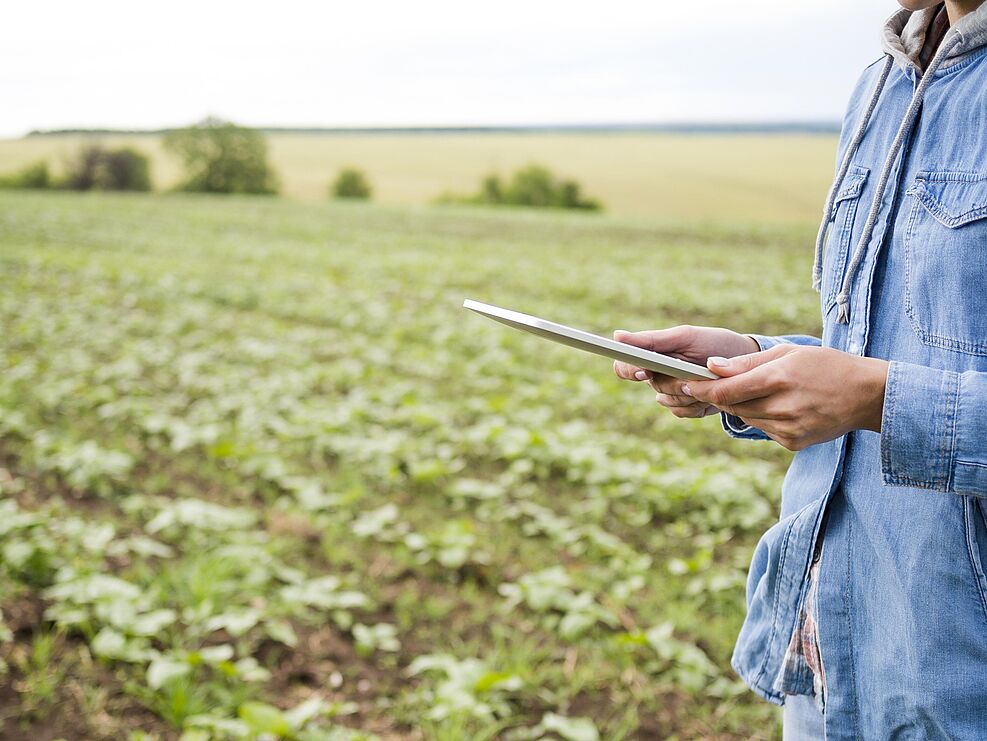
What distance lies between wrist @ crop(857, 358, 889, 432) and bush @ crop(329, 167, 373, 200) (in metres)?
46.5

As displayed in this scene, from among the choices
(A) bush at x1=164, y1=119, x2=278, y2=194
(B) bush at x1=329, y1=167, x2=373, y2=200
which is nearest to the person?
(A) bush at x1=164, y1=119, x2=278, y2=194

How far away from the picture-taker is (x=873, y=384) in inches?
43.3

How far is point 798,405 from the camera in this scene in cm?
110

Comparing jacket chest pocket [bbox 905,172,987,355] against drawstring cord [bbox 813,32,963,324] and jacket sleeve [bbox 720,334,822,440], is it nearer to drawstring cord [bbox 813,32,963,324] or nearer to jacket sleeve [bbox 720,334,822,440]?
drawstring cord [bbox 813,32,963,324]

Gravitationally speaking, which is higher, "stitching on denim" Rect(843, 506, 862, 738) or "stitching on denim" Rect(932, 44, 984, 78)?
"stitching on denim" Rect(932, 44, 984, 78)

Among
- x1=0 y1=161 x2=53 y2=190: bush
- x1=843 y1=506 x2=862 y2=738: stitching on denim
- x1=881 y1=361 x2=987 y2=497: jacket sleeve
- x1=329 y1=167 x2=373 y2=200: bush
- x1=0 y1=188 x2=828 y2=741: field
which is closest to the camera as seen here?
x1=881 y1=361 x2=987 y2=497: jacket sleeve

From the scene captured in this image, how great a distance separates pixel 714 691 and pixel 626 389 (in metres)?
3.75

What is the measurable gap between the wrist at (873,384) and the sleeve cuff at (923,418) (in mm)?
10

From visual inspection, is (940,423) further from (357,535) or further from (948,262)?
(357,535)

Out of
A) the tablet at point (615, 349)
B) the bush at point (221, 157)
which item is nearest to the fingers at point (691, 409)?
the tablet at point (615, 349)

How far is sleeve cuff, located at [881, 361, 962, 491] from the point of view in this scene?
108 centimetres

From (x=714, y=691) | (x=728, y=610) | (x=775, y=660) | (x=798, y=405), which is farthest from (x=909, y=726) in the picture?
(x=728, y=610)

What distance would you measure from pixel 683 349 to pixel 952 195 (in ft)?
1.56

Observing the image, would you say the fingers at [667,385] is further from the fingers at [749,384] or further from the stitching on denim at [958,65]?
the stitching on denim at [958,65]
